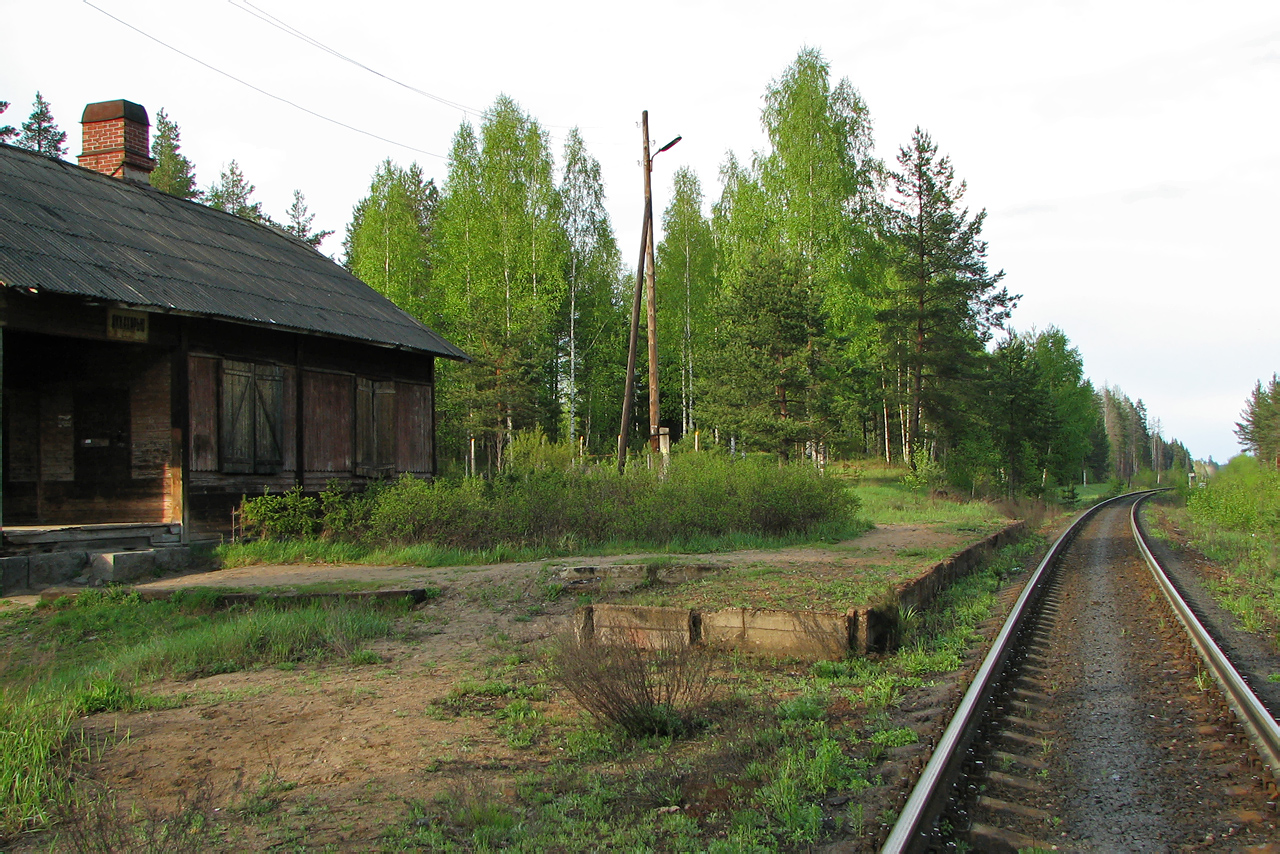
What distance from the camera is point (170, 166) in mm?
44781

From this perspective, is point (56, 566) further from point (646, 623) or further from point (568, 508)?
point (646, 623)

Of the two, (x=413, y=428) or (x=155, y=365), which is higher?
(x=155, y=365)

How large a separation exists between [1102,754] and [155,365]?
47.1ft

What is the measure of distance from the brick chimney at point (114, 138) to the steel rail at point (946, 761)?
19.5m

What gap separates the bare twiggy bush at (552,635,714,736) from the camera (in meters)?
5.27

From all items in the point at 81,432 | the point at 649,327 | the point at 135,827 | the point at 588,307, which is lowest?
the point at 135,827

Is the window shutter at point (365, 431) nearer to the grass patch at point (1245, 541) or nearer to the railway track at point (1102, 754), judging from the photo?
the railway track at point (1102, 754)

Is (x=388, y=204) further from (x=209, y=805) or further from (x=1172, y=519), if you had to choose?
(x=209, y=805)

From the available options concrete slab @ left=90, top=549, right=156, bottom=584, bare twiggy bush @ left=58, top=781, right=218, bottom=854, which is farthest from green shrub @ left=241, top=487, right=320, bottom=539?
bare twiggy bush @ left=58, top=781, right=218, bottom=854

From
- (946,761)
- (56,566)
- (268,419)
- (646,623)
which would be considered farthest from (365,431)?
(946,761)

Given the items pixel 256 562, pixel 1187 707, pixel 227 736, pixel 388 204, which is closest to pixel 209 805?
pixel 227 736

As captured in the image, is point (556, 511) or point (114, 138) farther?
point (114, 138)

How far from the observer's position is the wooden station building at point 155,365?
12.8 m

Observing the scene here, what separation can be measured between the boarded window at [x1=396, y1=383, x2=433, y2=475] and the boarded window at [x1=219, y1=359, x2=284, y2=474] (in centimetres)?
307
